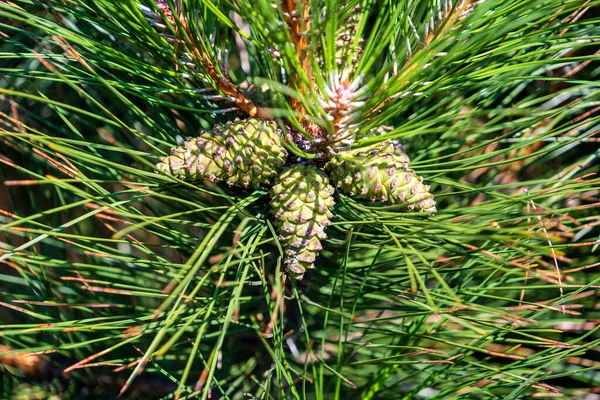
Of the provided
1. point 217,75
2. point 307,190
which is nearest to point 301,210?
point 307,190

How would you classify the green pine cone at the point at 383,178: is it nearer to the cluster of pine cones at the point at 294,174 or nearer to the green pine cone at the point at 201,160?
the cluster of pine cones at the point at 294,174

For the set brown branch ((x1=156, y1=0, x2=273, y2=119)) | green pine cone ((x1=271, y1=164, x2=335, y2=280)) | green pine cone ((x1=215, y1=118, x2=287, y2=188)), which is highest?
brown branch ((x1=156, y1=0, x2=273, y2=119))

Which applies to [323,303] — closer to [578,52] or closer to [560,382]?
[560,382]

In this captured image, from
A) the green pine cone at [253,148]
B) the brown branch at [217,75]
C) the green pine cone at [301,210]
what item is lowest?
the green pine cone at [301,210]

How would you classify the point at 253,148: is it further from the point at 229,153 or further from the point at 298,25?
the point at 298,25

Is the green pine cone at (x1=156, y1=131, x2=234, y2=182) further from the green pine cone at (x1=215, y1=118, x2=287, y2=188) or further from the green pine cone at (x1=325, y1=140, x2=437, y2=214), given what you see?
the green pine cone at (x1=325, y1=140, x2=437, y2=214)

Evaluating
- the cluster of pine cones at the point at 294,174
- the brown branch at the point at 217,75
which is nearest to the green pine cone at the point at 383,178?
the cluster of pine cones at the point at 294,174

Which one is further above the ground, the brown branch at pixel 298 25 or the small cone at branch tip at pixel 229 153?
the brown branch at pixel 298 25

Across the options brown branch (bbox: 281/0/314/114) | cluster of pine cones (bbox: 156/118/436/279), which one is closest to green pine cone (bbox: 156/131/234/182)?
cluster of pine cones (bbox: 156/118/436/279)

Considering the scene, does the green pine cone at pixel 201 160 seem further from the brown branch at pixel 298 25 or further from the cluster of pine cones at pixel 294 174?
the brown branch at pixel 298 25
